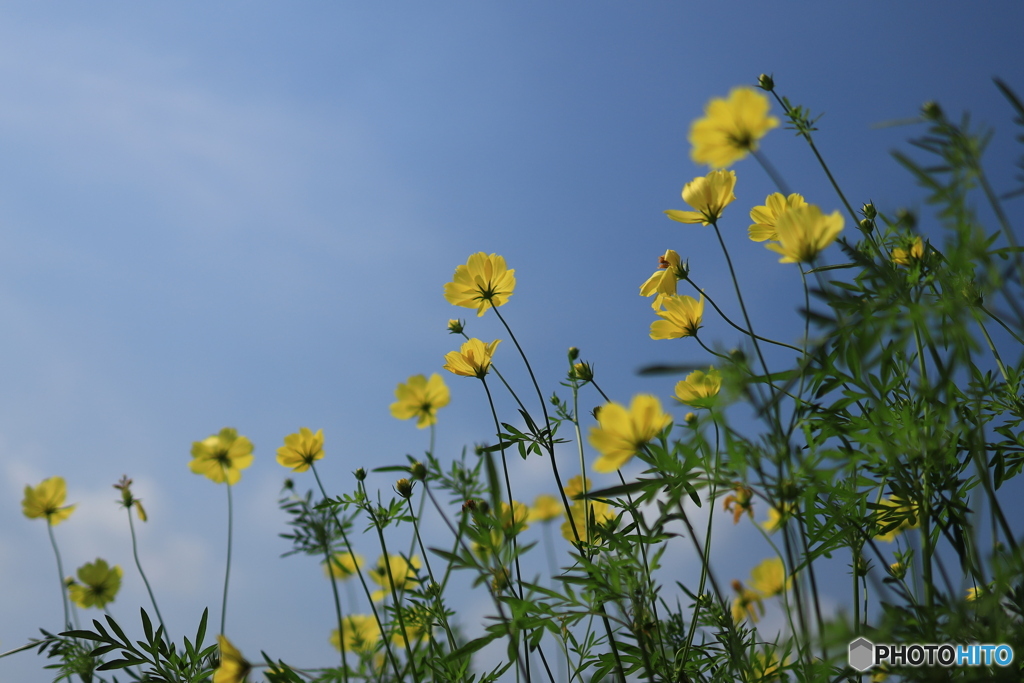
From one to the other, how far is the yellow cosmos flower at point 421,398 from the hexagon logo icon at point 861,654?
1179 millimetres

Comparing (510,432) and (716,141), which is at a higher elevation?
(716,141)

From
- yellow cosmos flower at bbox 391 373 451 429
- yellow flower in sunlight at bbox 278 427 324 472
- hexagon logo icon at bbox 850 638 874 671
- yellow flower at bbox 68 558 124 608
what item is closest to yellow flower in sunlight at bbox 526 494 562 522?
yellow cosmos flower at bbox 391 373 451 429

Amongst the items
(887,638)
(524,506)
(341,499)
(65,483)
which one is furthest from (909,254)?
(65,483)

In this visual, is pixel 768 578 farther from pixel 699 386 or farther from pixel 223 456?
pixel 223 456

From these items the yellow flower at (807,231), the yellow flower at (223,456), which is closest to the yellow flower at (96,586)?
the yellow flower at (223,456)

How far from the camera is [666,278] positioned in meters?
1.28

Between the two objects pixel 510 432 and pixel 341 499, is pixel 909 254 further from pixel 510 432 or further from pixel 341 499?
pixel 341 499

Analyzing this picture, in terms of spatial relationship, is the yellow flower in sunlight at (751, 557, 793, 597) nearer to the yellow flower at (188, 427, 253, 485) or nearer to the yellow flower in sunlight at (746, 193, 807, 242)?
the yellow flower in sunlight at (746, 193, 807, 242)

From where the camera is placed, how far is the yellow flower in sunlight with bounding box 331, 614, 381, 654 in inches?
58.8

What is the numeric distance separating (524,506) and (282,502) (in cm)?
51

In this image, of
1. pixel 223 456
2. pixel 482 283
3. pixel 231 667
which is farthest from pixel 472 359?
pixel 223 456

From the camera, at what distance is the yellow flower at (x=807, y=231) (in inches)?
29.3

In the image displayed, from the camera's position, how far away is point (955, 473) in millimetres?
998

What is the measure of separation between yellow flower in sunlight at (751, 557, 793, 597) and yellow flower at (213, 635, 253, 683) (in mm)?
1104
